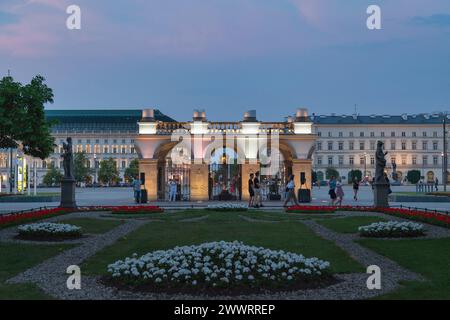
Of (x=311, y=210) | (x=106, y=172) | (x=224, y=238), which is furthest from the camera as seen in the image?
(x=106, y=172)

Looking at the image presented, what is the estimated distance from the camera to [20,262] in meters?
14.4

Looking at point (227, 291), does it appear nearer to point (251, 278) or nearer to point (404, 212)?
point (251, 278)

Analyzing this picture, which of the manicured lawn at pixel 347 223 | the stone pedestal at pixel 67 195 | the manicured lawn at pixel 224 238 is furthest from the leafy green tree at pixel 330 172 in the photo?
the manicured lawn at pixel 224 238

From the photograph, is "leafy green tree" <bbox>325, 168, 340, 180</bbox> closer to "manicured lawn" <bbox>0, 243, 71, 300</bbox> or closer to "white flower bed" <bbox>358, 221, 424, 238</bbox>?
"white flower bed" <bbox>358, 221, 424, 238</bbox>

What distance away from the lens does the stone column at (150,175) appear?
42188 millimetres

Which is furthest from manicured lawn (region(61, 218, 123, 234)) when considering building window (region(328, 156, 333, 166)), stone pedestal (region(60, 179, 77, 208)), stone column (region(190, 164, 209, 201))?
building window (region(328, 156, 333, 166))

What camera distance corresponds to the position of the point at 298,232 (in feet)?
67.4

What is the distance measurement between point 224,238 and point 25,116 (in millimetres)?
22091

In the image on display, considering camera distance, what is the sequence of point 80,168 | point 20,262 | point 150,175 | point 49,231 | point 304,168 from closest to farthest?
1. point 20,262
2. point 49,231
3. point 304,168
4. point 150,175
5. point 80,168

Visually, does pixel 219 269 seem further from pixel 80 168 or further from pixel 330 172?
pixel 330 172

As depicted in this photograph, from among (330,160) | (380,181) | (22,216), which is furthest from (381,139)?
(22,216)

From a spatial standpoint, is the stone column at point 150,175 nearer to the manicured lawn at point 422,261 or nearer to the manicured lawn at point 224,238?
the manicured lawn at point 224,238

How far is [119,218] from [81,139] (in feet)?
410
